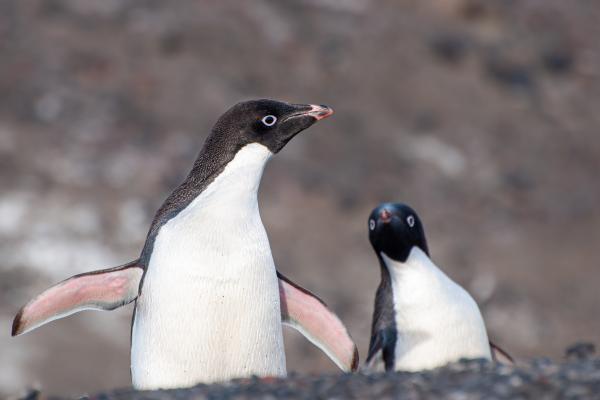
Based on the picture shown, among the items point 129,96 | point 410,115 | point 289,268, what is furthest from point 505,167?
point 129,96

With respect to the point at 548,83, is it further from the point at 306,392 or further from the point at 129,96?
the point at 306,392

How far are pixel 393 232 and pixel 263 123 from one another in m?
1.38

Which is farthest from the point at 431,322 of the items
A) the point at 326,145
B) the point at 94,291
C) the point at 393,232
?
the point at 326,145

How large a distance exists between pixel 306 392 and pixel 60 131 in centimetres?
1780

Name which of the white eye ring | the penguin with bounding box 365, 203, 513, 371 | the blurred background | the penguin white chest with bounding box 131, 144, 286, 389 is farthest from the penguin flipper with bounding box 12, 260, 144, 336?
the blurred background

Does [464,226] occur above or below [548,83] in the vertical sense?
below

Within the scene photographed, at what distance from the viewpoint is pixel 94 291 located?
5.50 meters

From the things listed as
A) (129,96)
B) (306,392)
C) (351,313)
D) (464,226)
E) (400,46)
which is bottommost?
(306,392)

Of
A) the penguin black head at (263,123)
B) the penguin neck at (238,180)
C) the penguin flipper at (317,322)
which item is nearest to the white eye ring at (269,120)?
the penguin black head at (263,123)

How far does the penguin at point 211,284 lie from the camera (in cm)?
519

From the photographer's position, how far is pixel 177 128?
21.8 meters

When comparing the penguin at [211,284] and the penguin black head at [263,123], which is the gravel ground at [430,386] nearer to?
the penguin at [211,284]

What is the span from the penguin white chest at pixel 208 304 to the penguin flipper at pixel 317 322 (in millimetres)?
462

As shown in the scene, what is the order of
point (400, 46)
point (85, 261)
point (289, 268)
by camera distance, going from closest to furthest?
point (85, 261)
point (289, 268)
point (400, 46)
